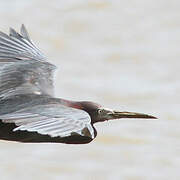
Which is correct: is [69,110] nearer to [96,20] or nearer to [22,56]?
[22,56]

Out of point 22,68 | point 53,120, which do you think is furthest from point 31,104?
point 22,68

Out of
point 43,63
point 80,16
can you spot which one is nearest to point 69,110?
point 43,63

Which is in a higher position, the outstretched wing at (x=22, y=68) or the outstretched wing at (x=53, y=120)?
the outstretched wing at (x=22, y=68)

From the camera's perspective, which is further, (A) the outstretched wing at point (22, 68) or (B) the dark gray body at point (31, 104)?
(A) the outstretched wing at point (22, 68)

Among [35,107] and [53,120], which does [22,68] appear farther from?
[53,120]

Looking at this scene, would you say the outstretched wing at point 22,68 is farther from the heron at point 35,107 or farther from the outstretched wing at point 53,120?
the outstretched wing at point 53,120

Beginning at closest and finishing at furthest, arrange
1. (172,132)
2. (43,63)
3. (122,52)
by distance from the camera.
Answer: (43,63), (172,132), (122,52)

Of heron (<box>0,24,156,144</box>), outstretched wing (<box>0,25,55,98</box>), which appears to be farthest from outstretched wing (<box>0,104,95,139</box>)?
outstretched wing (<box>0,25,55,98</box>)

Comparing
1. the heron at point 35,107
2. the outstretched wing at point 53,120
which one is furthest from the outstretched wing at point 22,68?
the outstretched wing at point 53,120
